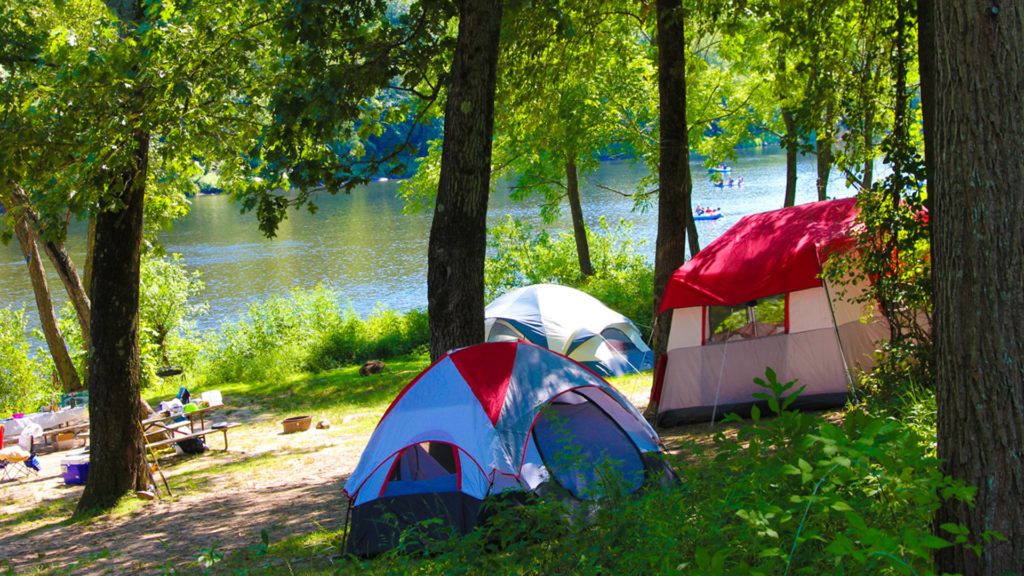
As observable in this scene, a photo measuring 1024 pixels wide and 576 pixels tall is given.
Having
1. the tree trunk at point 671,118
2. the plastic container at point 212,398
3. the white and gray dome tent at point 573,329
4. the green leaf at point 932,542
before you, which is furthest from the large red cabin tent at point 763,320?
the plastic container at point 212,398

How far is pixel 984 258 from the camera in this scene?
2834 mm

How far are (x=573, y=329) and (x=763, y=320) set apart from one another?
5530mm

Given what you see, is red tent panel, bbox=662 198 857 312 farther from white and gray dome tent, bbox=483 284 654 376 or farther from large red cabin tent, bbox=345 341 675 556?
white and gray dome tent, bbox=483 284 654 376

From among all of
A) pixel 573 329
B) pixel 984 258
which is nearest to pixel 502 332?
pixel 573 329

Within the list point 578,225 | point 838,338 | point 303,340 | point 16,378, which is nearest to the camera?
point 838,338

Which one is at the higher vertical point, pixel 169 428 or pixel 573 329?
pixel 573 329

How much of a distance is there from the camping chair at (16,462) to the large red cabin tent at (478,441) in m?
6.26

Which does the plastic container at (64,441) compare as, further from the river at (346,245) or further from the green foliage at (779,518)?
the green foliage at (779,518)

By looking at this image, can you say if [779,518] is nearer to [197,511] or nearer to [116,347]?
[197,511]

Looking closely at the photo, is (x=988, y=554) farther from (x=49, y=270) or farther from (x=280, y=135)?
(x=49, y=270)

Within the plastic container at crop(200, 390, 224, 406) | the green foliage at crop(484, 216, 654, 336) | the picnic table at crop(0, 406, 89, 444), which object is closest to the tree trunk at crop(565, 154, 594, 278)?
the green foliage at crop(484, 216, 654, 336)

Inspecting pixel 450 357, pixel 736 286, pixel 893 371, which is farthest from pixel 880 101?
pixel 450 357

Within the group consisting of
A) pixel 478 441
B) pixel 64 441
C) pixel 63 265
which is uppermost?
pixel 63 265

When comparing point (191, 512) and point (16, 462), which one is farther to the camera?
point (16, 462)
